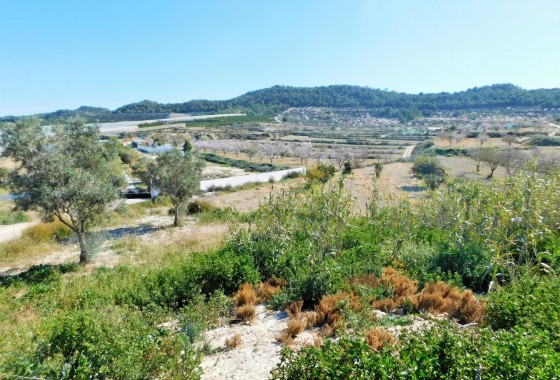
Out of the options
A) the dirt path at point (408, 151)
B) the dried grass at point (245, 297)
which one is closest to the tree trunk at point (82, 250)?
the dried grass at point (245, 297)

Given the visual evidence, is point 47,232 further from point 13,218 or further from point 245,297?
point 245,297

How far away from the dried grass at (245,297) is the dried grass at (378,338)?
328cm

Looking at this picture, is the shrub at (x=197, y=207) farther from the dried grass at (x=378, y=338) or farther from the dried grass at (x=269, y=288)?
the dried grass at (x=378, y=338)

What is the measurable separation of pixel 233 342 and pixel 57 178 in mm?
10914

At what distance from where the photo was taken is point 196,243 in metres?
16.1

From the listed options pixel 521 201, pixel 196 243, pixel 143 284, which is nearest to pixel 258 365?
pixel 143 284

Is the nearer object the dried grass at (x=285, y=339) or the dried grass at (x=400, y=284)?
the dried grass at (x=285, y=339)

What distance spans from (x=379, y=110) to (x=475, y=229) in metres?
170

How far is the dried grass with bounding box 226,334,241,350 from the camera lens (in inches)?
245

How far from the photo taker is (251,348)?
6184 millimetres

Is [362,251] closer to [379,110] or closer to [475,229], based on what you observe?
[475,229]

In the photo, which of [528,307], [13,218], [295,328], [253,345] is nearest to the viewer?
[528,307]

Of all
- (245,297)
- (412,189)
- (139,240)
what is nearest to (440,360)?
(245,297)

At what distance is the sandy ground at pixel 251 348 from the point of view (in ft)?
17.8
